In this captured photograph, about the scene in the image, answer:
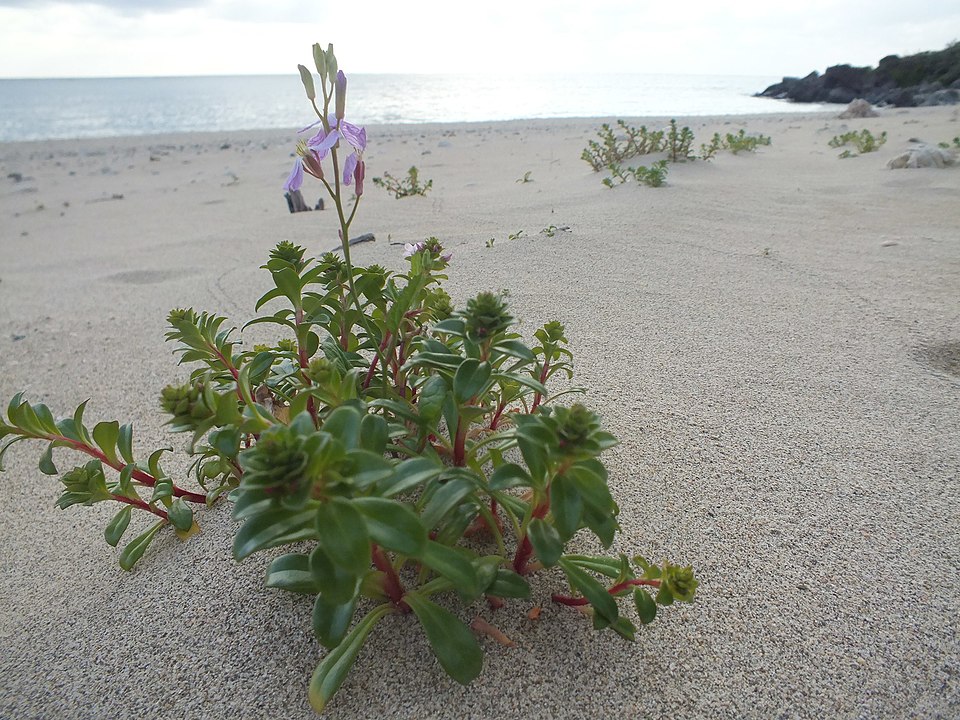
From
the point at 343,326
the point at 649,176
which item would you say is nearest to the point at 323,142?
the point at 343,326

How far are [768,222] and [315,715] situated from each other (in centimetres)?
356

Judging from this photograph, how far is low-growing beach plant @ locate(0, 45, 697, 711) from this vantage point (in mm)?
802

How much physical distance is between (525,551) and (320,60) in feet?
3.00

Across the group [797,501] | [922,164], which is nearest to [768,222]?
[922,164]

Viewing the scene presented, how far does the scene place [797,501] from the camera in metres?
1.41

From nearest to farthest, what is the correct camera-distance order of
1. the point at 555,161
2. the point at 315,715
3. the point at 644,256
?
the point at 315,715
the point at 644,256
the point at 555,161

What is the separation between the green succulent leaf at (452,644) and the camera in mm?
962

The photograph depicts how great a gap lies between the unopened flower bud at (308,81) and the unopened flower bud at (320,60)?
0.03 metres

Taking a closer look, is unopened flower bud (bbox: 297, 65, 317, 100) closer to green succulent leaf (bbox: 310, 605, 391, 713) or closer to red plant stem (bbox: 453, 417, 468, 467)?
red plant stem (bbox: 453, 417, 468, 467)

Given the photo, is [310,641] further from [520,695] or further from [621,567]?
[621,567]

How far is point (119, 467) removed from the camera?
1365 millimetres

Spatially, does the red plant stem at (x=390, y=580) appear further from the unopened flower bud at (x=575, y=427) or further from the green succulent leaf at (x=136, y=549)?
the green succulent leaf at (x=136, y=549)

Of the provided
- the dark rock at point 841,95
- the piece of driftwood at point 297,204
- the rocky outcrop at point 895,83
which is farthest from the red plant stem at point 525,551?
the dark rock at point 841,95

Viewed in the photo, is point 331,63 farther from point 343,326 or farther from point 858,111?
point 858,111
